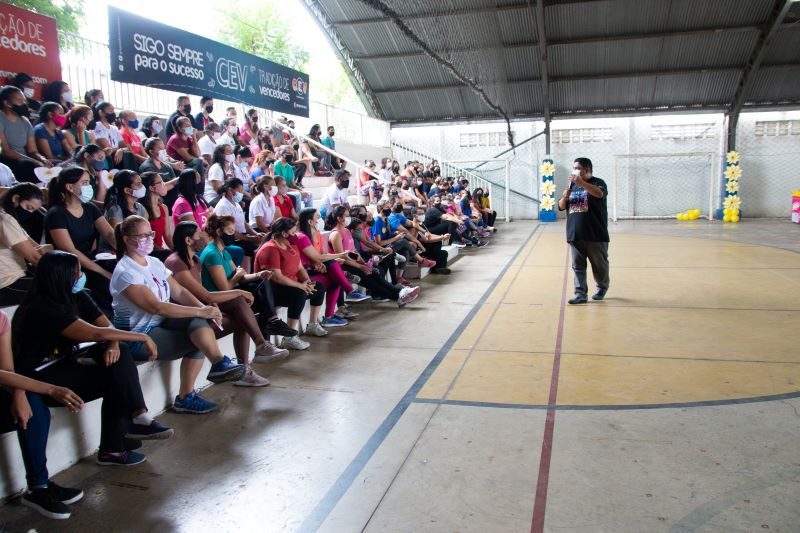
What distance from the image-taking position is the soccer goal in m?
20.0

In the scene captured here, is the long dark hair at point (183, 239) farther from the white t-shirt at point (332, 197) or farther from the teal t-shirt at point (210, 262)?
the white t-shirt at point (332, 197)

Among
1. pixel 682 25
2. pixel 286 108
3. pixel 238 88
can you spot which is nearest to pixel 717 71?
pixel 682 25

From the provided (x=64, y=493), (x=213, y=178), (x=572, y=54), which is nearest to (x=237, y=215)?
(x=213, y=178)

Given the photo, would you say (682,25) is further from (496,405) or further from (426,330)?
(496,405)

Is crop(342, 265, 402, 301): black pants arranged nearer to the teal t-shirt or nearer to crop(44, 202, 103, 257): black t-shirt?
the teal t-shirt

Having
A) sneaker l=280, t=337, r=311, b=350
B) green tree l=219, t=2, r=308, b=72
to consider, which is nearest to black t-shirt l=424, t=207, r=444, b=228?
sneaker l=280, t=337, r=311, b=350

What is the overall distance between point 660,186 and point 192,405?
64.0 feet

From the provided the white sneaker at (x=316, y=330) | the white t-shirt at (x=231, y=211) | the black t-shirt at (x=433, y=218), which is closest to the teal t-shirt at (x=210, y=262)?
the white sneaker at (x=316, y=330)

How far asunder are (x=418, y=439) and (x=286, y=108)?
10768mm

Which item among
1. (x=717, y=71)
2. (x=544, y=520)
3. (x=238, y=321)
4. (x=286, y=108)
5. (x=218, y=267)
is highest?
(x=717, y=71)

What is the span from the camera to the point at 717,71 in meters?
17.9

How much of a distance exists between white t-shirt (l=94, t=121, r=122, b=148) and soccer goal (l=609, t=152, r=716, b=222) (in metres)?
16.2

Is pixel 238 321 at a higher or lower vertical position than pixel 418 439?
higher

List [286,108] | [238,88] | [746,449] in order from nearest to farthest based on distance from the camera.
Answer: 1. [746,449]
2. [238,88]
3. [286,108]
